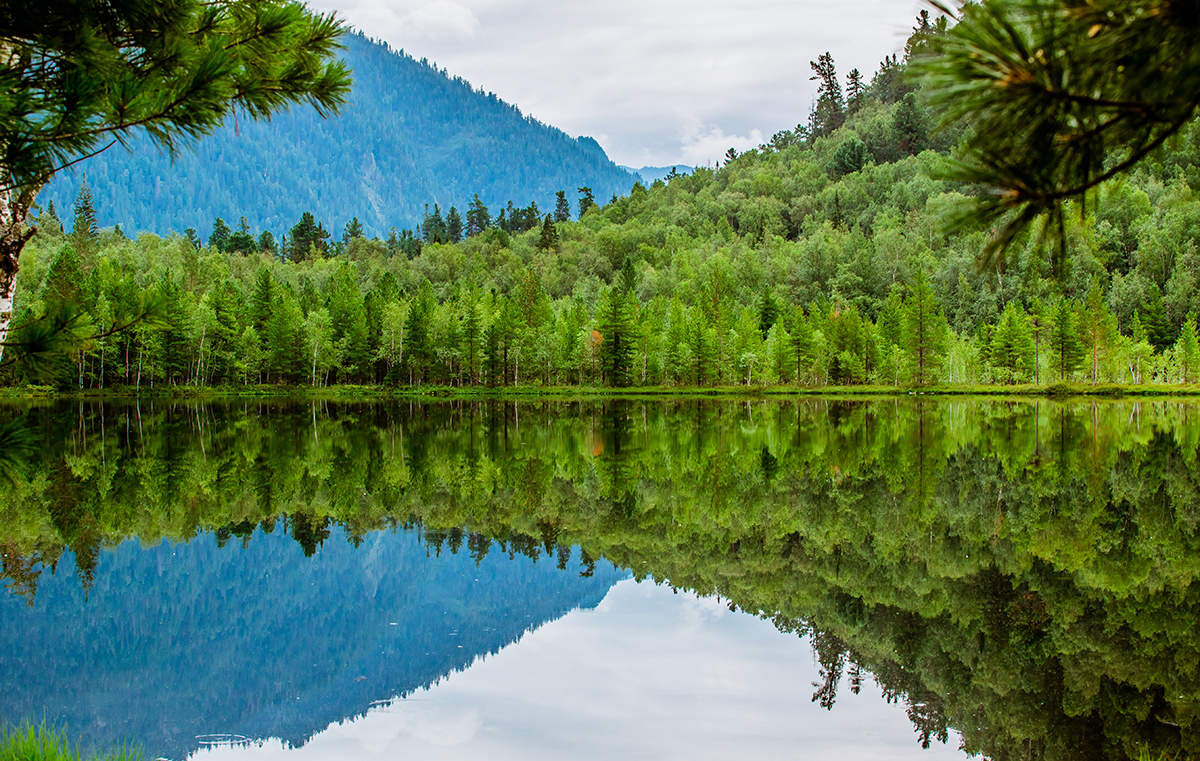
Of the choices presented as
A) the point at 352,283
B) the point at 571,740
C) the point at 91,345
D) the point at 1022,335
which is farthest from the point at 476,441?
the point at 352,283

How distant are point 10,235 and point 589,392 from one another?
84.3 metres

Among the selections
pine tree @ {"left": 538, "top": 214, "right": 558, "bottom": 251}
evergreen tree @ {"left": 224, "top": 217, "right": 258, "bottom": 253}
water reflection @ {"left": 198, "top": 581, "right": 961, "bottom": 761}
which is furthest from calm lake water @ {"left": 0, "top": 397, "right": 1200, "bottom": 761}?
evergreen tree @ {"left": 224, "top": 217, "right": 258, "bottom": 253}

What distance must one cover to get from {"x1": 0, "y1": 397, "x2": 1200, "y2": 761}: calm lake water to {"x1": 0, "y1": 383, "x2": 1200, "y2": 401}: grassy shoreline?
2337 inches

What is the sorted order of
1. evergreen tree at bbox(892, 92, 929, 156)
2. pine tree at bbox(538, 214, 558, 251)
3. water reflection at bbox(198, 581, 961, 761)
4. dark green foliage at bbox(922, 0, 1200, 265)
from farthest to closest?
evergreen tree at bbox(892, 92, 929, 156), pine tree at bbox(538, 214, 558, 251), water reflection at bbox(198, 581, 961, 761), dark green foliage at bbox(922, 0, 1200, 265)

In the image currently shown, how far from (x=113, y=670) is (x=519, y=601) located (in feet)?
20.1

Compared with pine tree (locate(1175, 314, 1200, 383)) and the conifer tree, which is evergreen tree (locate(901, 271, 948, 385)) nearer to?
pine tree (locate(1175, 314, 1200, 383))

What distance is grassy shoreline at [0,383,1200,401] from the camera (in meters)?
79.5

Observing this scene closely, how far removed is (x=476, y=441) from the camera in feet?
122

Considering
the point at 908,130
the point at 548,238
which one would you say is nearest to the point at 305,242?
the point at 548,238

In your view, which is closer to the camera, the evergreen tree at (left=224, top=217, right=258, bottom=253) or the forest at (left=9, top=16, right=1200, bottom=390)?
the forest at (left=9, top=16, right=1200, bottom=390)

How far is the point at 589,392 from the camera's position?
9038 cm

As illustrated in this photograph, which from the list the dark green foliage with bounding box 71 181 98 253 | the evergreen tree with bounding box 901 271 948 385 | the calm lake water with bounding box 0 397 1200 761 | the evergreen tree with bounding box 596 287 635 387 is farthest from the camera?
the dark green foliage with bounding box 71 181 98 253

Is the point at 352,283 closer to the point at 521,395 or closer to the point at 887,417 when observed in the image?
the point at 521,395

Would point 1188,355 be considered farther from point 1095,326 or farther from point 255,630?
point 255,630
